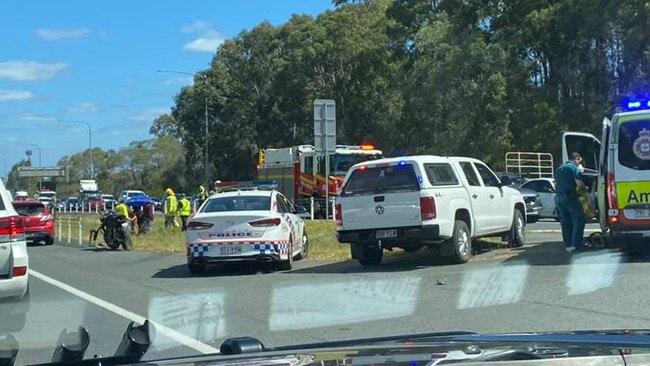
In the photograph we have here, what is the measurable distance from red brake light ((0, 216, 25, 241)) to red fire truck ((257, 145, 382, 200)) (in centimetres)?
2244

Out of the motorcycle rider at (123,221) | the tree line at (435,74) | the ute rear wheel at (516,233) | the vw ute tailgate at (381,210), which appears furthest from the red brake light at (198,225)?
the tree line at (435,74)

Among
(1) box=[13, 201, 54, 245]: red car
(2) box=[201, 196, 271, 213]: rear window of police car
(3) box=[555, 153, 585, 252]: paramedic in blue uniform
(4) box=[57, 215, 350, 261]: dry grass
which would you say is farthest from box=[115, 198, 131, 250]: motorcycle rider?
(3) box=[555, 153, 585, 252]: paramedic in blue uniform

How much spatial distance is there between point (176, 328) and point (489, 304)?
3768 millimetres

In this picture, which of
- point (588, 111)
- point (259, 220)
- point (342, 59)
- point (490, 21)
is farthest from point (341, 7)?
point (259, 220)

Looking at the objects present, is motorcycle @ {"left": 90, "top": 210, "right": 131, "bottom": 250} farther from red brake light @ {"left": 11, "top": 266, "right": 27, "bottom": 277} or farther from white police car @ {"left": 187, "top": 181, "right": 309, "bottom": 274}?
red brake light @ {"left": 11, "top": 266, "right": 27, "bottom": 277}

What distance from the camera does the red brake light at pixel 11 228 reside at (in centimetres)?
814

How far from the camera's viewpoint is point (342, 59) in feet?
178

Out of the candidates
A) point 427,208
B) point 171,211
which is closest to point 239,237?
point 427,208

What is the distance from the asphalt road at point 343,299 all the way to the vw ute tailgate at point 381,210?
0.82m

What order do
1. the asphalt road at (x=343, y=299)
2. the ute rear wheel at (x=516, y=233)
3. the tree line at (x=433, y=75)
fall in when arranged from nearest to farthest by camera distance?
1. the asphalt road at (x=343, y=299)
2. the ute rear wheel at (x=516, y=233)
3. the tree line at (x=433, y=75)

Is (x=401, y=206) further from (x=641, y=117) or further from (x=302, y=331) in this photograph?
(x=302, y=331)

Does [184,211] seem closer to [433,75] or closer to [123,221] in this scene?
[123,221]

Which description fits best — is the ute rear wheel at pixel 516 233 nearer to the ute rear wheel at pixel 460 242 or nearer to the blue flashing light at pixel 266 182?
the ute rear wheel at pixel 460 242

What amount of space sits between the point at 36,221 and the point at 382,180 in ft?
50.1
